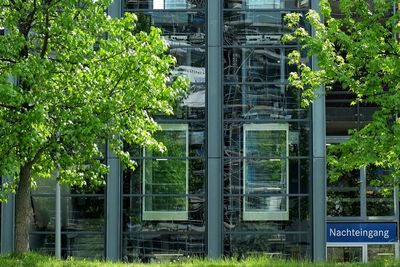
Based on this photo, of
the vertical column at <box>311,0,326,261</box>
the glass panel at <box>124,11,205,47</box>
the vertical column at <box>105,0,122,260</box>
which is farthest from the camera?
the glass panel at <box>124,11,205,47</box>

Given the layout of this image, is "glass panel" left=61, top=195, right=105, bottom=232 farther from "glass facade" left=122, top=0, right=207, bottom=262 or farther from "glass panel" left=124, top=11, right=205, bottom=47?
"glass panel" left=124, top=11, right=205, bottom=47

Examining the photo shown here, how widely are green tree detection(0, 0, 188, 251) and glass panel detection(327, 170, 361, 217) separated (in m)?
11.2

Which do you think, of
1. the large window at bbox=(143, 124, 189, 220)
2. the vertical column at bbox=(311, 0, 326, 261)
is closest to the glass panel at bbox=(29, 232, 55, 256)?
the large window at bbox=(143, 124, 189, 220)

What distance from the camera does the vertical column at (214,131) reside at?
80.7ft

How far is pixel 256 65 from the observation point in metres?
25.4

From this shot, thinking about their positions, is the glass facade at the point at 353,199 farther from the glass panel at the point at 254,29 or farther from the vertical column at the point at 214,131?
the vertical column at the point at 214,131

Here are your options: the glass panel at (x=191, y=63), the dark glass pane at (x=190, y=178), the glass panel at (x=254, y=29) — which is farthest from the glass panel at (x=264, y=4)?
the dark glass pane at (x=190, y=178)

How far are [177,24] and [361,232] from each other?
898 centimetres

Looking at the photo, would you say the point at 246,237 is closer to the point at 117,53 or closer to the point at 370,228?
the point at 370,228

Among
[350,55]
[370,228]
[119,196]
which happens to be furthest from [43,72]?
[370,228]

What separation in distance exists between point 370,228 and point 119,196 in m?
8.20

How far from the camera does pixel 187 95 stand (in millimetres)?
25172

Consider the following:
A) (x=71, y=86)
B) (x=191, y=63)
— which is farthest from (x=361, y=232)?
(x=71, y=86)

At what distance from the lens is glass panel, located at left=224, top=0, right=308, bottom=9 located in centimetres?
2547
